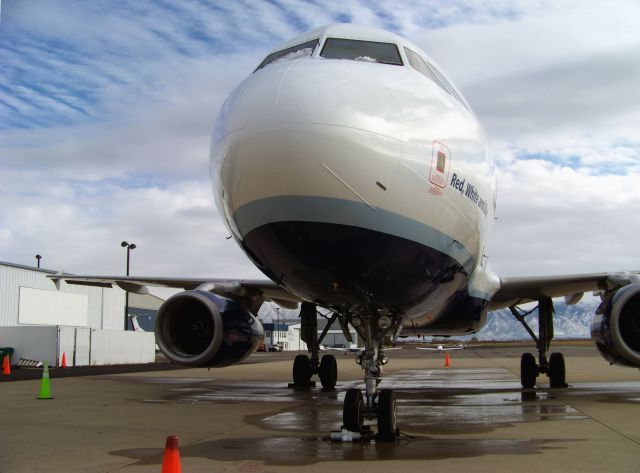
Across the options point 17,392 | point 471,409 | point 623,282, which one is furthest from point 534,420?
point 17,392

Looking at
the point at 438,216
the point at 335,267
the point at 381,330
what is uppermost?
the point at 438,216

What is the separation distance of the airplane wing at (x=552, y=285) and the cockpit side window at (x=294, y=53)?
762 centimetres

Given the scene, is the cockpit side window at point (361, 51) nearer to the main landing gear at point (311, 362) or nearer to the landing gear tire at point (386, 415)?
the landing gear tire at point (386, 415)

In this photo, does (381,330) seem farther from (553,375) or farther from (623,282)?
(553,375)

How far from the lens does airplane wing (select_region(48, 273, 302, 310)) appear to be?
1323 cm

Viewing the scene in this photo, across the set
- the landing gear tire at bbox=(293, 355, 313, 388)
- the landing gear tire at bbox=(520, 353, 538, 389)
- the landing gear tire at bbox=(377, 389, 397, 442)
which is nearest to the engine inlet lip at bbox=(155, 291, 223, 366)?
the landing gear tire at bbox=(377, 389, 397, 442)

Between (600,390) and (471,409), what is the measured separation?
5043 mm

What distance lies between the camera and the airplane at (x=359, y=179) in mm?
5707

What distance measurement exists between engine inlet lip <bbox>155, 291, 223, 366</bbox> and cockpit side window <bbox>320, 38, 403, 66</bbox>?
5526 mm

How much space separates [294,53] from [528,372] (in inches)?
419

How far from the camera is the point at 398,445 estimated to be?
704 cm

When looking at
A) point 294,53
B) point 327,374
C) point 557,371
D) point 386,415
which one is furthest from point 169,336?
point 557,371

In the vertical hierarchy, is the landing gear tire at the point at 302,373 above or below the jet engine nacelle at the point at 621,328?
below

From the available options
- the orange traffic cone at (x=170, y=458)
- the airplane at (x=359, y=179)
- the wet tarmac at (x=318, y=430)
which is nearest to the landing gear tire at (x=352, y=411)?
the airplane at (x=359, y=179)
